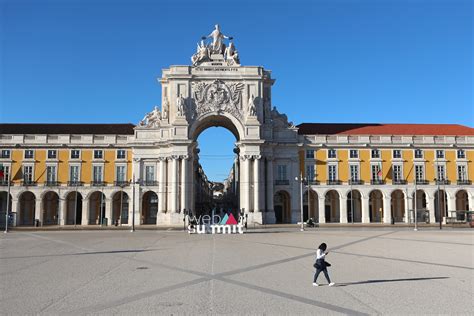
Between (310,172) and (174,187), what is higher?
→ (310,172)

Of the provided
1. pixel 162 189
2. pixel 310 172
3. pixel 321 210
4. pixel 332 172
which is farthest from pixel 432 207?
pixel 162 189

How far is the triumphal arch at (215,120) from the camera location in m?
71.5

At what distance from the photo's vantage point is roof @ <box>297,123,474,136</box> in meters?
78.8

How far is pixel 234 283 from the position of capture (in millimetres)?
16438

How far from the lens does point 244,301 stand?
13.6 metres

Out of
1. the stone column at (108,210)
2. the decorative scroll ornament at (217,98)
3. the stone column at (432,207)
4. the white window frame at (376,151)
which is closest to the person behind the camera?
the stone column at (108,210)

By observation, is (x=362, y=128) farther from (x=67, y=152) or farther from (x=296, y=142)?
(x=67, y=152)

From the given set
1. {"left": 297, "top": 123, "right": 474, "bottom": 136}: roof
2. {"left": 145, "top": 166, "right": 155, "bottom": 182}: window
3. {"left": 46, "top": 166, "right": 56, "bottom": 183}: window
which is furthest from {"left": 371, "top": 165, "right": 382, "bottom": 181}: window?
{"left": 46, "top": 166, "right": 56, "bottom": 183}: window

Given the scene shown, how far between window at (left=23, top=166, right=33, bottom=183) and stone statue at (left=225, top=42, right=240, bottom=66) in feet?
118

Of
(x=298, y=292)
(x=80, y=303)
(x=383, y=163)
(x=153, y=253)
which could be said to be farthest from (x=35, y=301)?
(x=383, y=163)

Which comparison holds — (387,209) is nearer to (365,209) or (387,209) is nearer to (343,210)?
(365,209)

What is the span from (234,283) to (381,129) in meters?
68.4

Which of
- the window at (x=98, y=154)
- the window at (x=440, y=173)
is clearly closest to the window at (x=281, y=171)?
the window at (x=440, y=173)

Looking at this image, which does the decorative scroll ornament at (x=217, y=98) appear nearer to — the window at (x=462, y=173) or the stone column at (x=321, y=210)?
the stone column at (x=321, y=210)
